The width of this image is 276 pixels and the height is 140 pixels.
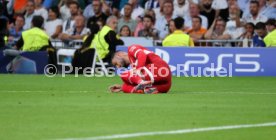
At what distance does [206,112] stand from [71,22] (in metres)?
16.2

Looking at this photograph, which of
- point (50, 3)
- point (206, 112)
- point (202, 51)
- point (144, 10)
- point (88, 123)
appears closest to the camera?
point (88, 123)

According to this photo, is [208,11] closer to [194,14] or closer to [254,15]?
[194,14]

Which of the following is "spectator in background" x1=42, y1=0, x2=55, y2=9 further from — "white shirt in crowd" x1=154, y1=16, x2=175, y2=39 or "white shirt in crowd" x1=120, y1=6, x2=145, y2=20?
"white shirt in crowd" x1=154, y1=16, x2=175, y2=39

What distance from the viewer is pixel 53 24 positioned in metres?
29.2

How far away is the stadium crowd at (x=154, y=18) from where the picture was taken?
25906 millimetres

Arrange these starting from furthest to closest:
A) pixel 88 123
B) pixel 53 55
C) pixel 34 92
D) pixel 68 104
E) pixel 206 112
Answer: pixel 53 55, pixel 34 92, pixel 68 104, pixel 206 112, pixel 88 123

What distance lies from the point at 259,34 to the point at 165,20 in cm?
338

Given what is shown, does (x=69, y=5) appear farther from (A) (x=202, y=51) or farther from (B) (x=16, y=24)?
(A) (x=202, y=51)

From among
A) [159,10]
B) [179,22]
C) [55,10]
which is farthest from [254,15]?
[55,10]

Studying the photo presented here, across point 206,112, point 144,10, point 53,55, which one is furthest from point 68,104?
point 144,10

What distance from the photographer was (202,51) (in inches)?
941

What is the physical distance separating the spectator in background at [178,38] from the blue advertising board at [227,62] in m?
0.88

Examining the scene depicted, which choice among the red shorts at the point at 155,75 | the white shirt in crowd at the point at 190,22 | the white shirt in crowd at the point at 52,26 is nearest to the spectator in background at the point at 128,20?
the white shirt in crowd at the point at 190,22

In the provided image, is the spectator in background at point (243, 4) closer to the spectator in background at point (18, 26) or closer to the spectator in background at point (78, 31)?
the spectator in background at point (78, 31)
